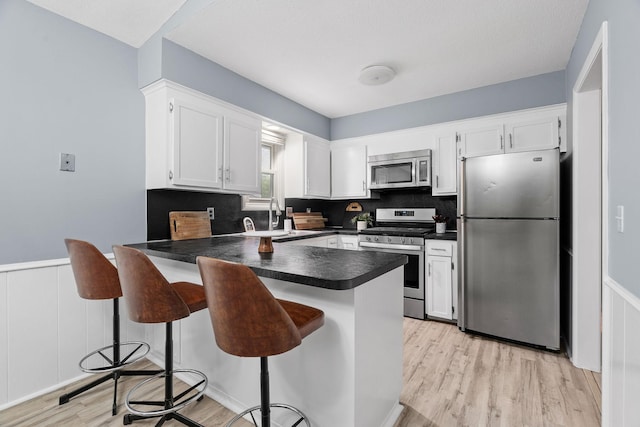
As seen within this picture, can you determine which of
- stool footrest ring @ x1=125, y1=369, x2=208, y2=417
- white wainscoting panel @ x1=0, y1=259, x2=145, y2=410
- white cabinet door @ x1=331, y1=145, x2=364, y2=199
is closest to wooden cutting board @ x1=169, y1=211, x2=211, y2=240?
white wainscoting panel @ x1=0, y1=259, x2=145, y2=410

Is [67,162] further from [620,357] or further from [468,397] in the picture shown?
[620,357]

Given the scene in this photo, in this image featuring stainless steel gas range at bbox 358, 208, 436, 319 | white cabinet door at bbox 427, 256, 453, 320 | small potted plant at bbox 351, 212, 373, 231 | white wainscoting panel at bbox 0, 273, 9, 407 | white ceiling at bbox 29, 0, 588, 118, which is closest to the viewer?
white wainscoting panel at bbox 0, 273, 9, 407

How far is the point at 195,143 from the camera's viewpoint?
256cm

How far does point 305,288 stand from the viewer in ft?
4.83

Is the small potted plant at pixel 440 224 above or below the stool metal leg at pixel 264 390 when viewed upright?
above

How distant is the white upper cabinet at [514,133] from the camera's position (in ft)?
9.52

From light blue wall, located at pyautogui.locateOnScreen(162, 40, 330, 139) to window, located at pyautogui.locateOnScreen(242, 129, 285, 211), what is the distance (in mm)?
326

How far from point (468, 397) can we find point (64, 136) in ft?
10.4

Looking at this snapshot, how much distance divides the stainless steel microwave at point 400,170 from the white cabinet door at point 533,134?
800 millimetres

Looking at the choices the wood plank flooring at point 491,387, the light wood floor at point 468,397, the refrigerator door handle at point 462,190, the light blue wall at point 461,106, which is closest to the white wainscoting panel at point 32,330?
the light wood floor at point 468,397

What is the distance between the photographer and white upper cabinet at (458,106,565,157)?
2.90 m

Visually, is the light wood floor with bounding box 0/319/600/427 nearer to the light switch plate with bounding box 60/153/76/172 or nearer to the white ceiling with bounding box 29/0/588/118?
the light switch plate with bounding box 60/153/76/172

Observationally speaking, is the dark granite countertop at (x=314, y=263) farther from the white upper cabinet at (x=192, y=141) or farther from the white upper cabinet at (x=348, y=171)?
the white upper cabinet at (x=348, y=171)

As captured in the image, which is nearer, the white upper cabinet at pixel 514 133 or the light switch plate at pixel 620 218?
the light switch plate at pixel 620 218
